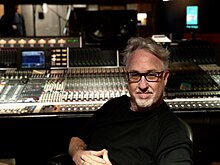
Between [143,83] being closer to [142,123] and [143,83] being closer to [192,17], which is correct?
[142,123]

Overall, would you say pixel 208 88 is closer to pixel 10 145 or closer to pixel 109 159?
pixel 109 159

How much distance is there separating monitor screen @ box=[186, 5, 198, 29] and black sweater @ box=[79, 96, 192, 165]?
3150 millimetres

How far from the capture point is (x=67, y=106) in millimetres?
2793

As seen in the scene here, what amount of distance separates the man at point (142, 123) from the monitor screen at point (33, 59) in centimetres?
135

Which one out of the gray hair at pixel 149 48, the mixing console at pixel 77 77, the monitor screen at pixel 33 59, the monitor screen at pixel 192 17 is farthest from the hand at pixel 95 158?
the monitor screen at pixel 192 17

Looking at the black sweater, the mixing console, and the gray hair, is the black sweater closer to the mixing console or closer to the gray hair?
the gray hair

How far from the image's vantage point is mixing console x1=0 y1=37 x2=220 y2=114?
9.37 feet

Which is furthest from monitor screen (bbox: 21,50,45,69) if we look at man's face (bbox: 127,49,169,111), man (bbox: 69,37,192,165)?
man's face (bbox: 127,49,169,111)

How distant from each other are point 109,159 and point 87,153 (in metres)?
0.15

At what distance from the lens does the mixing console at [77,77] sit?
286 centimetres

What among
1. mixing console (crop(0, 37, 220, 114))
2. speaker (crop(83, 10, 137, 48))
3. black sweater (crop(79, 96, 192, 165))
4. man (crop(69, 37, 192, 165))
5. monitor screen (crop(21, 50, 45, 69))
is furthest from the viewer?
speaker (crop(83, 10, 137, 48))

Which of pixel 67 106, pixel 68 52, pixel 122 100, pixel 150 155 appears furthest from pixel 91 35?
pixel 150 155

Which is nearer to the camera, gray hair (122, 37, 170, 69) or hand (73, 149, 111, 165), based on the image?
hand (73, 149, 111, 165)

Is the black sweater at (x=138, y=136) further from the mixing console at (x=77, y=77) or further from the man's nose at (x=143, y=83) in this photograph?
the mixing console at (x=77, y=77)
